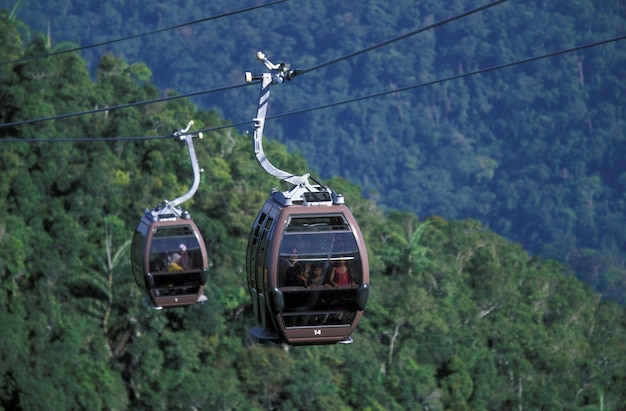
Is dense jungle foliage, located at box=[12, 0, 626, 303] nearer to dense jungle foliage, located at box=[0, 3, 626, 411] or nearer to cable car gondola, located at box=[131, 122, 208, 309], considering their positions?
dense jungle foliage, located at box=[0, 3, 626, 411]

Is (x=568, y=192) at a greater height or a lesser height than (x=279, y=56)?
lesser

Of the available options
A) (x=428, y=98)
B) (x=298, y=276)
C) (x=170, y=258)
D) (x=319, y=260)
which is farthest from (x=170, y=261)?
(x=428, y=98)

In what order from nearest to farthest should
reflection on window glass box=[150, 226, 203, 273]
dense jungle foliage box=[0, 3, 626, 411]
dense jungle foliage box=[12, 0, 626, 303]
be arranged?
reflection on window glass box=[150, 226, 203, 273], dense jungle foliage box=[0, 3, 626, 411], dense jungle foliage box=[12, 0, 626, 303]

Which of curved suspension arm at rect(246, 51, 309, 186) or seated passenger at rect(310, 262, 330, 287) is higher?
curved suspension arm at rect(246, 51, 309, 186)

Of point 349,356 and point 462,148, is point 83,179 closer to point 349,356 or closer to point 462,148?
point 349,356

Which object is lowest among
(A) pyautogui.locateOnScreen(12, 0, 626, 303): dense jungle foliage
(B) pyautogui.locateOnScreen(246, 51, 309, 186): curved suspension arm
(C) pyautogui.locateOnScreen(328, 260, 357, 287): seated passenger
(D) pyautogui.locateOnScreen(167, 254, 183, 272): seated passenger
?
(A) pyautogui.locateOnScreen(12, 0, 626, 303): dense jungle foliage

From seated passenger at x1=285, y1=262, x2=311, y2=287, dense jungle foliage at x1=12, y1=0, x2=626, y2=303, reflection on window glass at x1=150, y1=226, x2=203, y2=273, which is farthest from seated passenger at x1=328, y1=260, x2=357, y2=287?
dense jungle foliage at x1=12, y1=0, x2=626, y2=303

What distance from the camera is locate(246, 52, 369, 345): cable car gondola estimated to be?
14758mm

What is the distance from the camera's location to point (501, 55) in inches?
7274

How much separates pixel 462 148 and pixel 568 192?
62.2 feet

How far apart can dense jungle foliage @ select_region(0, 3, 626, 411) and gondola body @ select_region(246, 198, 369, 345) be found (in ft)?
112

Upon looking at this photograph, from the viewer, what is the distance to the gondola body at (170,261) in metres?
23.5

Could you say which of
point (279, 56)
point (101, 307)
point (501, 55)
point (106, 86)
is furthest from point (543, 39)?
point (101, 307)

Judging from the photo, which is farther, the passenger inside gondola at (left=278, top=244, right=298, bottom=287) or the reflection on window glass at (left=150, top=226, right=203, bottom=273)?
the reflection on window glass at (left=150, top=226, right=203, bottom=273)
